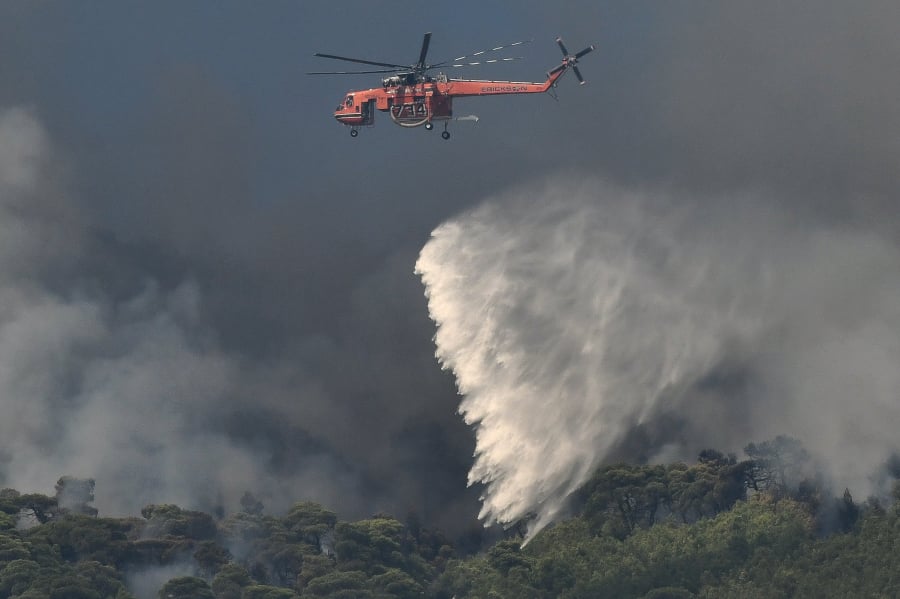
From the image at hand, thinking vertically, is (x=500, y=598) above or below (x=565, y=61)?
below

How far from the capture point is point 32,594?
651 feet

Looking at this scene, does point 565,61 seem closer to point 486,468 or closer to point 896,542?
point 486,468

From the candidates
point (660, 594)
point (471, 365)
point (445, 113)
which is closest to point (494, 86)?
point (445, 113)

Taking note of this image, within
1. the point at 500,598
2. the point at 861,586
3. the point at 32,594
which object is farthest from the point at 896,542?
the point at 32,594

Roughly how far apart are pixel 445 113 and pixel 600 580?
4093 centimetres

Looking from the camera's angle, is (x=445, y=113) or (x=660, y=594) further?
(x=660, y=594)

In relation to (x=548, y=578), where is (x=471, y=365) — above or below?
above

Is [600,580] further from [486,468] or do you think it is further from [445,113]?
[445,113]

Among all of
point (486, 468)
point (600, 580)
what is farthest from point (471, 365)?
point (600, 580)

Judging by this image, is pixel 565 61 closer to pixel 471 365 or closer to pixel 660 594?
pixel 471 365

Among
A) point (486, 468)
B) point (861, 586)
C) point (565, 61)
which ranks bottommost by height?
point (861, 586)

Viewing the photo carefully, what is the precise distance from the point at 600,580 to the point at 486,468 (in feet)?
44.2

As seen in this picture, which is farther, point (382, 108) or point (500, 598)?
point (500, 598)

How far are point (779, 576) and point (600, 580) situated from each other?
14.5 meters
